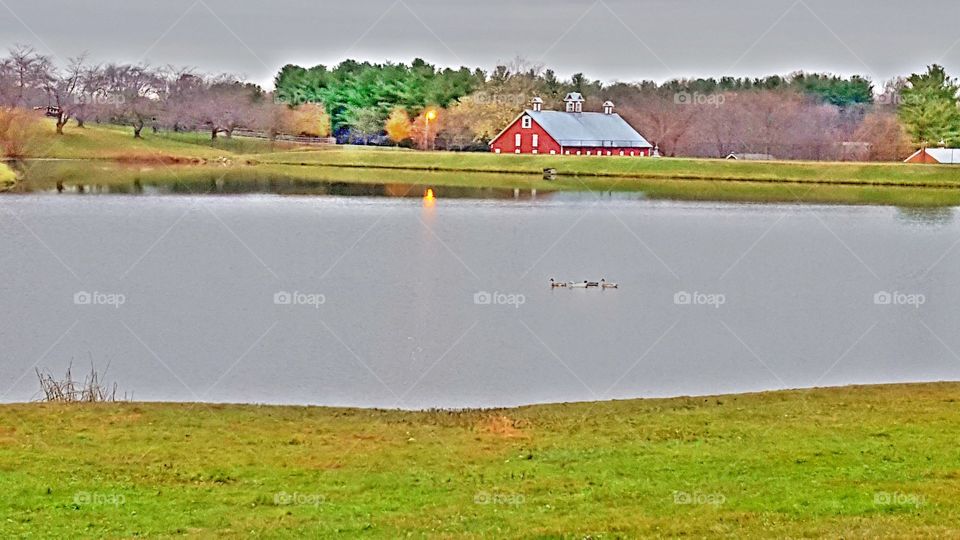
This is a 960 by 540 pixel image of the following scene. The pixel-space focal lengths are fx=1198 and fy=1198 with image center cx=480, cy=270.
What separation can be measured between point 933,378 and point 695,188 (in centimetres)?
5779

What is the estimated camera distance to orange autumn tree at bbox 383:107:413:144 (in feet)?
393

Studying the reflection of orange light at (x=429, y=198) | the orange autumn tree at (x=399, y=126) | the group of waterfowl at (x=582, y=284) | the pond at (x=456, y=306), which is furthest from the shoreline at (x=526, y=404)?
the orange autumn tree at (x=399, y=126)

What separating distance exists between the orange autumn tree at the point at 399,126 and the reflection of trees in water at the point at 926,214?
62806 millimetres

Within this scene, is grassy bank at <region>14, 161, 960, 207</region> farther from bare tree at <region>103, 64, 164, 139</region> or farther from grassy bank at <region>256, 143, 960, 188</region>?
bare tree at <region>103, 64, 164, 139</region>

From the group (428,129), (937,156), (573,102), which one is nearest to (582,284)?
(937,156)

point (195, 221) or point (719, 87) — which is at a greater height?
point (719, 87)

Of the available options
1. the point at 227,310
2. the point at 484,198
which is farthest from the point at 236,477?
the point at 484,198

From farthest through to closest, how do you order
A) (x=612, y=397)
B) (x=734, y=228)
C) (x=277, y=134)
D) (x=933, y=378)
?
1. (x=277, y=134)
2. (x=734, y=228)
3. (x=933, y=378)
4. (x=612, y=397)

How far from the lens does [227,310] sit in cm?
2861

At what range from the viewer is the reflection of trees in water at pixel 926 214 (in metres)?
57.0

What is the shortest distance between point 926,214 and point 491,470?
51.9 metres

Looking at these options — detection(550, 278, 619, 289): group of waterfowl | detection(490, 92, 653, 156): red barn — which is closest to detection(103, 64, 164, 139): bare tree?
detection(490, 92, 653, 156): red barn

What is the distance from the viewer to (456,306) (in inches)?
1192

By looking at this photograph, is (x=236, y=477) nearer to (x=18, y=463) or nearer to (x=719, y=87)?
(x=18, y=463)
